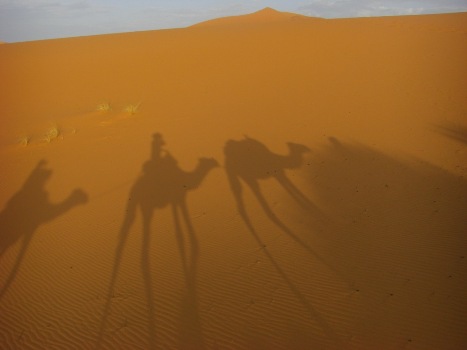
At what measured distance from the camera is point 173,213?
6.78m

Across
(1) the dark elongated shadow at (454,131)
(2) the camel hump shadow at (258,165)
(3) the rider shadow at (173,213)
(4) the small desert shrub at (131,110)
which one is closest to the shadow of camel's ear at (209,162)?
(3) the rider shadow at (173,213)

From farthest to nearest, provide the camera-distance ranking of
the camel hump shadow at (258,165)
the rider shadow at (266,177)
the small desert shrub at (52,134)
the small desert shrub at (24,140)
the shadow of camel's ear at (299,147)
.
A: the small desert shrub at (52,134) → the small desert shrub at (24,140) → the shadow of camel's ear at (299,147) → the camel hump shadow at (258,165) → the rider shadow at (266,177)

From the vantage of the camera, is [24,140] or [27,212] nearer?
[27,212]

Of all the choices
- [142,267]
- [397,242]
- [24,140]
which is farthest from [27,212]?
[397,242]

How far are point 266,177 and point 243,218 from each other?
1.71 m

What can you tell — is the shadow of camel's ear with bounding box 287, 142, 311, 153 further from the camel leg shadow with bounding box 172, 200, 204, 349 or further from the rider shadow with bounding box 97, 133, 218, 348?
the camel leg shadow with bounding box 172, 200, 204, 349

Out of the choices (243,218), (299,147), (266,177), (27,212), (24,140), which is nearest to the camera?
(243,218)

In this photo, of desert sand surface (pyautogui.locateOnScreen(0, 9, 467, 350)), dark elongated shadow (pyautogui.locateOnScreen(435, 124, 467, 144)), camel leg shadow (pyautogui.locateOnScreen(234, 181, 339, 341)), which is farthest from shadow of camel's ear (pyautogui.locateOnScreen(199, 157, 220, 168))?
dark elongated shadow (pyautogui.locateOnScreen(435, 124, 467, 144))

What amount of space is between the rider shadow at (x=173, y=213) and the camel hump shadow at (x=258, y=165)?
2.23ft

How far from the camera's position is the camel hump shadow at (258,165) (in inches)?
279

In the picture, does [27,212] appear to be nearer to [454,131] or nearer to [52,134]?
[52,134]

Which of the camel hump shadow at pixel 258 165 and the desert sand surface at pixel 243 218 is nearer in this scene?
the desert sand surface at pixel 243 218

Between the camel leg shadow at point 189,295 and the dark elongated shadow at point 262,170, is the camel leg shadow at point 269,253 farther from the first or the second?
the camel leg shadow at point 189,295

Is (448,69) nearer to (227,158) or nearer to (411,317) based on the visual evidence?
(227,158)
